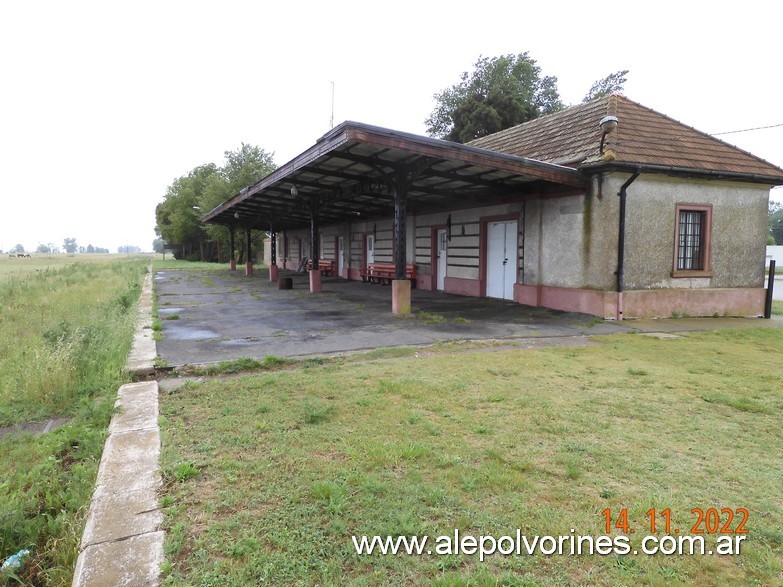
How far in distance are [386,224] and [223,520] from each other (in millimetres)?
17719

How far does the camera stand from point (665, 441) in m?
3.38

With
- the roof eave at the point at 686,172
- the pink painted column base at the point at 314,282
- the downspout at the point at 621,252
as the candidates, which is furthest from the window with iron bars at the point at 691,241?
the pink painted column base at the point at 314,282

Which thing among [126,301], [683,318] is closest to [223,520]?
[683,318]

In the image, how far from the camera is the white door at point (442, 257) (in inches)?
621

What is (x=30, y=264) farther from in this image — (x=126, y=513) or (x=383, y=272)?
(x=126, y=513)

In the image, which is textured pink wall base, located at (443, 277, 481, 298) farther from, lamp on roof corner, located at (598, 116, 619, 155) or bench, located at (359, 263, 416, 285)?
lamp on roof corner, located at (598, 116, 619, 155)

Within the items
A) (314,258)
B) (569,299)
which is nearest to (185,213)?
(314,258)

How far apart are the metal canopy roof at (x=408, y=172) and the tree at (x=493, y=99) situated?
19.8 meters

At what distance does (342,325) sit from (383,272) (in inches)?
404

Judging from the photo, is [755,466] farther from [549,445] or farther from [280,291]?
[280,291]

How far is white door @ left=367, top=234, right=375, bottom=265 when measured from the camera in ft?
69.3

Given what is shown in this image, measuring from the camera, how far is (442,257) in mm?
16047

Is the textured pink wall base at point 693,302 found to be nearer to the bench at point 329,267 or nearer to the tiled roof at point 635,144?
the tiled roof at point 635,144

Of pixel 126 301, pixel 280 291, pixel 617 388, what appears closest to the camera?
pixel 617 388
